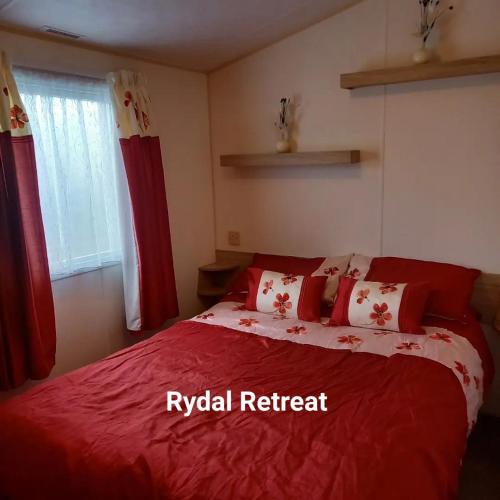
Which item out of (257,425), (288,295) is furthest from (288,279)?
(257,425)

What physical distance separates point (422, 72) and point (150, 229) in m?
1.76

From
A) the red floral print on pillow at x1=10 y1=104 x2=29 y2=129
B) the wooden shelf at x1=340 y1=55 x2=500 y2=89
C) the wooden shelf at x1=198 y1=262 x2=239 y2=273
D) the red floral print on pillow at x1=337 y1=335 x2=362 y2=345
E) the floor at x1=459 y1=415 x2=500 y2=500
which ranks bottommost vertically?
the floor at x1=459 y1=415 x2=500 y2=500

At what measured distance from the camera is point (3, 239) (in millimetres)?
2129

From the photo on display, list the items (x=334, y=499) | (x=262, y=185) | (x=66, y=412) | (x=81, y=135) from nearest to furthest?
(x=334, y=499) → (x=66, y=412) → (x=81, y=135) → (x=262, y=185)

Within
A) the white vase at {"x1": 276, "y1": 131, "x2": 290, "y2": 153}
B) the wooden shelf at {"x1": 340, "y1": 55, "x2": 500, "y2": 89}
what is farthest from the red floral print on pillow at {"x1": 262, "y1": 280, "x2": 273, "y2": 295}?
the wooden shelf at {"x1": 340, "y1": 55, "x2": 500, "y2": 89}

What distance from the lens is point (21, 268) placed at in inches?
86.9

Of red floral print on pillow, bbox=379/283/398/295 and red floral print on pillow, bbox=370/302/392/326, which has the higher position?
red floral print on pillow, bbox=379/283/398/295

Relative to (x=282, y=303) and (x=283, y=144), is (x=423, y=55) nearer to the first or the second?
(x=283, y=144)

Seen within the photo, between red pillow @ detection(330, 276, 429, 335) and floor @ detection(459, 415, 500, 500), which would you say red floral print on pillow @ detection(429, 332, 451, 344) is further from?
floor @ detection(459, 415, 500, 500)

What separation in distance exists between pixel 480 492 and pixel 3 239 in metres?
2.45

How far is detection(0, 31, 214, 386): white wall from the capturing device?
2504mm

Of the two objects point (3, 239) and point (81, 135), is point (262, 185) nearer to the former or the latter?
point (81, 135)

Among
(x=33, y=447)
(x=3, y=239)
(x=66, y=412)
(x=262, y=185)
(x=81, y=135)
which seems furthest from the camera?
(x=262, y=185)

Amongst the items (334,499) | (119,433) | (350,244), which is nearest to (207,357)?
(119,433)
